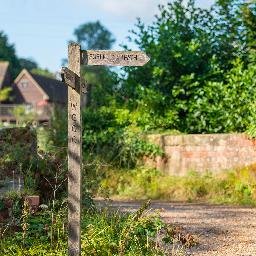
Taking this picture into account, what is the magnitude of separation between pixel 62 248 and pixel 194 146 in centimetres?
762

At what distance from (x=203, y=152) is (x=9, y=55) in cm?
4718

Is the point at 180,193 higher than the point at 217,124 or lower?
lower

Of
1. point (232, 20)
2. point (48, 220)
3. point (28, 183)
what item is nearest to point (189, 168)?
point (232, 20)

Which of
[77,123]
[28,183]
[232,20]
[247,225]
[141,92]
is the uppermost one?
[232,20]

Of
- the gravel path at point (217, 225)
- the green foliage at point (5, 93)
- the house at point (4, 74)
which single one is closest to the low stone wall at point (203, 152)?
the gravel path at point (217, 225)

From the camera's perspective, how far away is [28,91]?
181 ft

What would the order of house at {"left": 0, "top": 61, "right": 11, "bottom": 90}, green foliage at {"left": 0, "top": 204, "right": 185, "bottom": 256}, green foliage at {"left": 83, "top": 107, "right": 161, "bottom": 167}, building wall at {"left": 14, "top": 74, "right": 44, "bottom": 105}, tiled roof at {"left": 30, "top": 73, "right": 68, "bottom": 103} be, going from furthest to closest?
building wall at {"left": 14, "top": 74, "right": 44, "bottom": 105} → tiled roof at {"left": 30, "top": 73, "right": 68, "bottom": 103} → house at {"left": 0, "top": 61, "right": 11, "bottom": 90} → green foliage at {"left": 83, "top": 107, "right": 161, "bottom": 167} → green foliage at {"left": 0, "top": 204, "right": 185, "bottom": 256}

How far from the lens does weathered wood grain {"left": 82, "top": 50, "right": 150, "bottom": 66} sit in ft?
16.5

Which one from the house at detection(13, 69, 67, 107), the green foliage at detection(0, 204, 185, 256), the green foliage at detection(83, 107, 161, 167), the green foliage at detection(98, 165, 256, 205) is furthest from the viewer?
the house at detection(13, 69, 67, 107)

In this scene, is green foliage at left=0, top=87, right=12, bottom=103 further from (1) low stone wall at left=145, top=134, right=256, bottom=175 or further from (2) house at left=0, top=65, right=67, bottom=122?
(1) low stone wall at left=145, top=134, right=256, bottom=175

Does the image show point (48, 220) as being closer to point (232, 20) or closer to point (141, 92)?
point (141, 92)

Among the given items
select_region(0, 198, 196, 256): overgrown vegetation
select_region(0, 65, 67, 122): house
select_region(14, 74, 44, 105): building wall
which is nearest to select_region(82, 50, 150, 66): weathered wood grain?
select_region(0, 198, 196, 256): overgrown vegetation

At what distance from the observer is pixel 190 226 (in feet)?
26.4

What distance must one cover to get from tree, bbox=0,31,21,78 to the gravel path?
44816 mm
